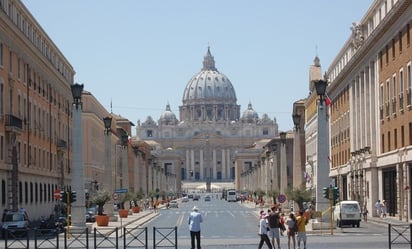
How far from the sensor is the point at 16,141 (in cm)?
6231

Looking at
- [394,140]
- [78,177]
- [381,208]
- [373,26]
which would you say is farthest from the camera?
[373,26]

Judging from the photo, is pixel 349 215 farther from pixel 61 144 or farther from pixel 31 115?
pixel 61 144

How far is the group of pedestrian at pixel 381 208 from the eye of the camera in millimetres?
66750

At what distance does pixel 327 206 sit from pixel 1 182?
754 inches

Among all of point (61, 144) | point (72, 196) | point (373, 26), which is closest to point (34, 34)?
point (61, 144)

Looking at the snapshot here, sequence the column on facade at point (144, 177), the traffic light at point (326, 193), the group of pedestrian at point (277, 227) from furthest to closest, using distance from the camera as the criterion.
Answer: the column on facade at point (144, 177) < the traffic light at point (326, 193) < the group of pedestrian at point (277, 227)

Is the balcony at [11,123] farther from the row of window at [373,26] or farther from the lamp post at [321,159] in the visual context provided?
the row of window at [373,26]

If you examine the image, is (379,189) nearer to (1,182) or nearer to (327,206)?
(327,206)

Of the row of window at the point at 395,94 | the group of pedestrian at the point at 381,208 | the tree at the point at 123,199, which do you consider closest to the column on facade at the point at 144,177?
the tree at the point at 123,199

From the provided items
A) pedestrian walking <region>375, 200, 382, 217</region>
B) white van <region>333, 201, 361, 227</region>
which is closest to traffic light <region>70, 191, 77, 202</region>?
white van <region>333, 201, 361, 227</region>

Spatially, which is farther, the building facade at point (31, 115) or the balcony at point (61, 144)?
the balcony at point (61, 144)

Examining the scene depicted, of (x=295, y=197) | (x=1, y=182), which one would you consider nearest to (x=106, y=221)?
(x=1, y=182)

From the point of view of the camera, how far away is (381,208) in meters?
67.0

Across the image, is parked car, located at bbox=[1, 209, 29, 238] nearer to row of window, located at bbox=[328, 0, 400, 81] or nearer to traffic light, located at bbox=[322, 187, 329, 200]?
traffic light, located at bbox=[322, 187, 329, 200]
